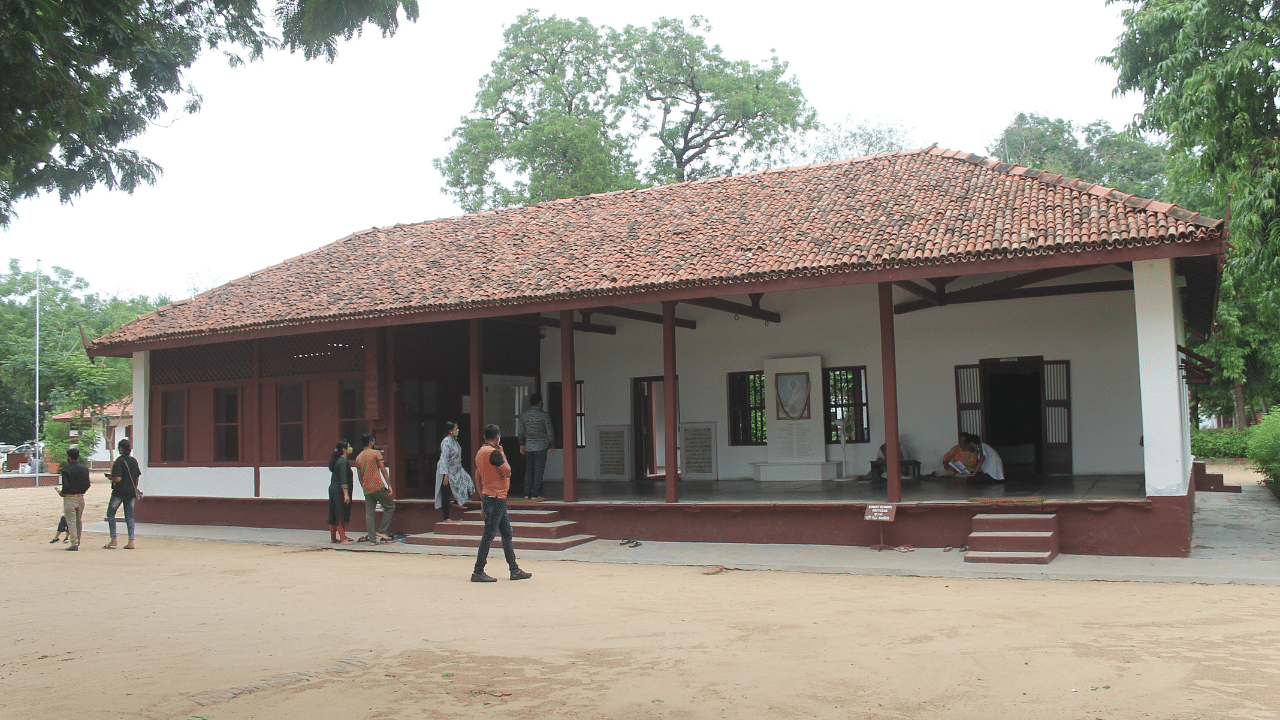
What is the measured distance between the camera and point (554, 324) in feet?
47.5

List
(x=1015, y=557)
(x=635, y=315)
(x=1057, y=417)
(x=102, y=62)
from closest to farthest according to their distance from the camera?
(x=102, y=62)
(x=1015, y=557)
(x=1057, y=417)
(x=635, y=315)

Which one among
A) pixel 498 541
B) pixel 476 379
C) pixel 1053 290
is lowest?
pixel 498 541

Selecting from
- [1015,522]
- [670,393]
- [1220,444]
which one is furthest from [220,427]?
[1220,444]

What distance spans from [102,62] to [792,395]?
10444mm

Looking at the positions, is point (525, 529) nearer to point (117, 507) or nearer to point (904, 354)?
point (117, 507)

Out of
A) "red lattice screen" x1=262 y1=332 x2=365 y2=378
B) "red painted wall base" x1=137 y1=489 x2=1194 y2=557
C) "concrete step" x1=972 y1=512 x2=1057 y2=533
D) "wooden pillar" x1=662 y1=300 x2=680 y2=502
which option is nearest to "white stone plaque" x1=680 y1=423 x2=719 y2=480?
"wooden pillar" x1=662 y1=300 x2=680 y2=502

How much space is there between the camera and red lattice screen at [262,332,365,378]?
13125 millimetres

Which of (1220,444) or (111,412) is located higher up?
(111,412)

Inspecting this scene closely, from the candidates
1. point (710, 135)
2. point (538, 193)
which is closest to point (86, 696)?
point (538, 193)

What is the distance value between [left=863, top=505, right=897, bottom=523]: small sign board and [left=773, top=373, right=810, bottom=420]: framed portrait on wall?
3.84m

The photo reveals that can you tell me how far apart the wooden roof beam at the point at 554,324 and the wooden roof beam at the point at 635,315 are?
0.85 metres

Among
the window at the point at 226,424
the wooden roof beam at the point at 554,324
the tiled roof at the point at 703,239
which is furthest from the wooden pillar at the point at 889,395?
the window at the point at 226,424

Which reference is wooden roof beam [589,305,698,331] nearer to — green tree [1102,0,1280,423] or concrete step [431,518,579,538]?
concrete step [431,518,579,538]

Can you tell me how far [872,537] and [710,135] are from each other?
22.2 m
